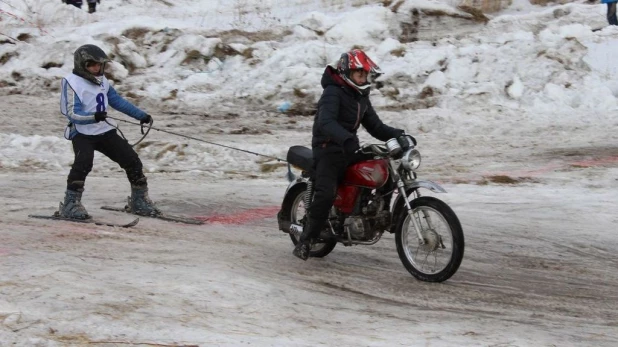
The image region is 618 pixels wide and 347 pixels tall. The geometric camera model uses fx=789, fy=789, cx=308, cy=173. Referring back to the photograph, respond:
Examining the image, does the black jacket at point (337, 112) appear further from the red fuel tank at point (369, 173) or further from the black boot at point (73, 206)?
the black boot at point (73, 206)

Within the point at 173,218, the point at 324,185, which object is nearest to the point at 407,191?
the point at 324,185

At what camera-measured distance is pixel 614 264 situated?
25.8 ft

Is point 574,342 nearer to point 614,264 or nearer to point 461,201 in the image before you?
point 614,264

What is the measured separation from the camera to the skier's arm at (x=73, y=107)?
909cm

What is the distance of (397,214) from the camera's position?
23.5 feet

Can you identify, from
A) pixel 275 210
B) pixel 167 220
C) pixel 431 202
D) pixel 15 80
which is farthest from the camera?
pixel 15 80

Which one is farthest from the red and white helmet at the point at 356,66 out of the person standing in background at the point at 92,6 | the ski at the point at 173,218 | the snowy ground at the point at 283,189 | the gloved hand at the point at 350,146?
the person standing in background at the point at 92,6

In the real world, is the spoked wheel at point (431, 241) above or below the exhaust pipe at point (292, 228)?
above

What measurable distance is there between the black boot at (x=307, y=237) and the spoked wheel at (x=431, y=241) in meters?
0.84

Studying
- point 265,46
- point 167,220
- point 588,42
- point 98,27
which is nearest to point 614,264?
point 167,220

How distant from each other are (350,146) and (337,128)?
0.70ft

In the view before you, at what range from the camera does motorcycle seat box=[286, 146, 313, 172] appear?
303 inches

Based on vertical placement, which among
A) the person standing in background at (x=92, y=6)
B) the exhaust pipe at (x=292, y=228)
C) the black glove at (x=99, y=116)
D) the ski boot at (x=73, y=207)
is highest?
the black glove at (x=99, y=116)

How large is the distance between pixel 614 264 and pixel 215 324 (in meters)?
4.45
